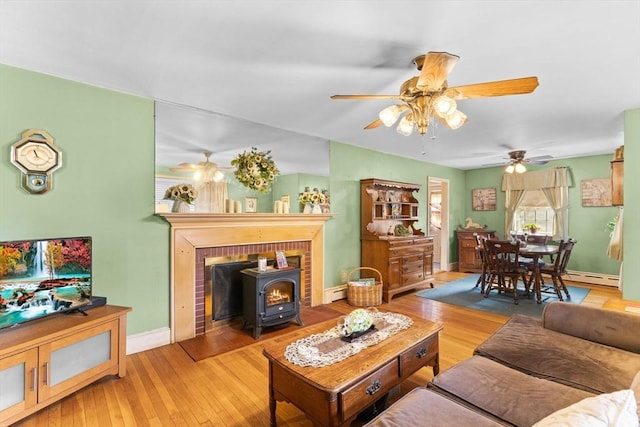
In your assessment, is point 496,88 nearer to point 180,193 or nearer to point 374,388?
point 374,388

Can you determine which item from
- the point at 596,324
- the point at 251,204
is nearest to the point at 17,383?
the point at 251,204

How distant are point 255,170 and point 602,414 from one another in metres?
3.26

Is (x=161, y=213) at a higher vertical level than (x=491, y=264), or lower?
higher

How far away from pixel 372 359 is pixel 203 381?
148cm

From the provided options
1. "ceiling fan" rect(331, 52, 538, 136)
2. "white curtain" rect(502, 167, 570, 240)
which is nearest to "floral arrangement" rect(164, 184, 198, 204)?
"ceiling fan" rect(331, 52, 538, 136)

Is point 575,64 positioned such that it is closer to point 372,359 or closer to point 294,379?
point 372,359

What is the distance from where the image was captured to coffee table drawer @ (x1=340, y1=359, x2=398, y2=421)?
1.53 metres

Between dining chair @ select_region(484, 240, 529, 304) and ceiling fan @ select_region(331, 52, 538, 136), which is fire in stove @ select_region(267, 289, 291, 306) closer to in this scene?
ceiling fan @ select_region(331, 52, 538, 136)

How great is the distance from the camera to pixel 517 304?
4309 millimetres

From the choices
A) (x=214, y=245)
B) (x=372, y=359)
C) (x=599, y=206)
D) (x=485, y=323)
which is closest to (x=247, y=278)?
(x=214, y=245)

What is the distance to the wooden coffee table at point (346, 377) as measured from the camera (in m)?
1.50

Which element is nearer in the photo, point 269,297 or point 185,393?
point 185,393

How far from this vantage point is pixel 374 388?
1680 millimetres

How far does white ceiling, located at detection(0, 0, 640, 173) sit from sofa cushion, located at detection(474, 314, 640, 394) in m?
1.99
